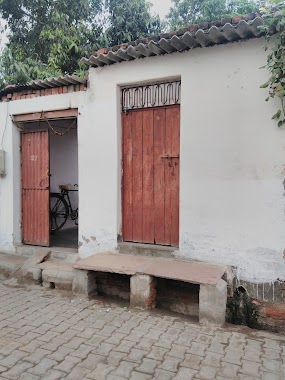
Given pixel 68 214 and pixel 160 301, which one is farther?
pixel 68 214

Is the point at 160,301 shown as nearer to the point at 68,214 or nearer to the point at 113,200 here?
the point at 113,200

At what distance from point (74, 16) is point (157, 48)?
25.3 feet

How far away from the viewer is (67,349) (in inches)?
133

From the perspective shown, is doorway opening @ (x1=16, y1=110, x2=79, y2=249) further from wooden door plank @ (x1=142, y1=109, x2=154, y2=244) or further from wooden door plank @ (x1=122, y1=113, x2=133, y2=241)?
wooden door plank @ (x1=142, y1=109, x2=154, y2=244)

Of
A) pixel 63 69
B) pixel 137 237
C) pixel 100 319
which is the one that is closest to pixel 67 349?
pixel 100 319

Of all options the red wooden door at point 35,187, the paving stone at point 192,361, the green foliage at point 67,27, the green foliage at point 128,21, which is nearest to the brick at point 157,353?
the paving stone at point 192,361

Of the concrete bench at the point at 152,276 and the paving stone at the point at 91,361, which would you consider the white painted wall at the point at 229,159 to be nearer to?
the concrete bench at the point at 152,276

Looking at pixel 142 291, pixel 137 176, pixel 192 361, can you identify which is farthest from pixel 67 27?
pixel 192 361

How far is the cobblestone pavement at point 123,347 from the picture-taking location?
298 centimetres

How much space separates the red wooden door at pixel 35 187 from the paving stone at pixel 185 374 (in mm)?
4255

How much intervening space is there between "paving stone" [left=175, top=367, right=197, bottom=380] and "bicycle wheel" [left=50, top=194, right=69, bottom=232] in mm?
5954

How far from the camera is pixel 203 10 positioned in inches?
456

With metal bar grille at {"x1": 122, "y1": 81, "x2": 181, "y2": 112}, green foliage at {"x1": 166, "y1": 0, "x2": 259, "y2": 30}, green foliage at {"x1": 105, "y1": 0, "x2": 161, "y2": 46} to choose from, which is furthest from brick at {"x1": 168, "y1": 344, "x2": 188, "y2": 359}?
green foliage at {"x1": 166, "y1": 0, "x2": 259, "y2": 30}

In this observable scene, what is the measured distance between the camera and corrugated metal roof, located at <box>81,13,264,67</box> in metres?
4.14
